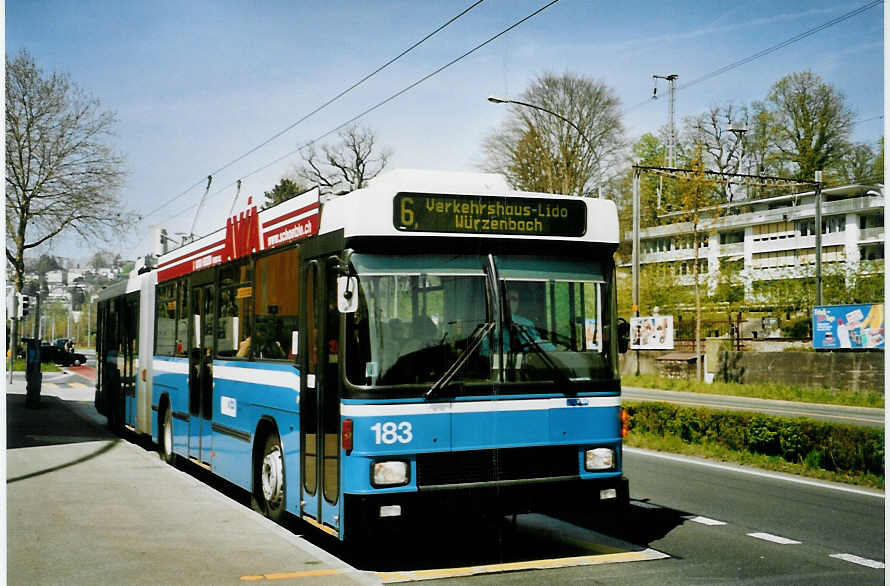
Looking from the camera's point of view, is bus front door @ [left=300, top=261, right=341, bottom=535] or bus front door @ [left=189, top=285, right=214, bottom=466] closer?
bus front door @ [left=300, top=261, right=341, bottom=535]

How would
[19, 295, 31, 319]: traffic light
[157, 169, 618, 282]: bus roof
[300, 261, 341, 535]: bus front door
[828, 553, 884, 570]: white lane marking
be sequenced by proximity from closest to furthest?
[157, 169, 618, 282]: bus roof, [300, 261, 341, 535]: bus front door, [828, 553, 884, 570]: white lane marking, [19, 295, 31, 319]: traffic light

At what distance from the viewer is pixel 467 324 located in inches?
311

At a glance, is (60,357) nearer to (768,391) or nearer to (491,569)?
(768,391)

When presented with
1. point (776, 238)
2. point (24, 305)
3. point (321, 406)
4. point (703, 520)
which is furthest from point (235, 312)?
point (776, 238)

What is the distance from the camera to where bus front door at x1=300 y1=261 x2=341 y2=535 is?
321 inches

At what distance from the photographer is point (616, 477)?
8.39 m

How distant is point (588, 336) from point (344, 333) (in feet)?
6.52

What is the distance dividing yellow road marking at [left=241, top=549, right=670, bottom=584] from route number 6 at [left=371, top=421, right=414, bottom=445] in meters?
1.02

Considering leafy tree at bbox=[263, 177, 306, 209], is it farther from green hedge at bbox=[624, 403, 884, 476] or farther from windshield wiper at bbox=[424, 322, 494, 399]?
green hedge at bbox=[624, 403, 884, 476]

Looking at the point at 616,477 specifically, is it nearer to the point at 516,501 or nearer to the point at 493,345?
the point at 516,501

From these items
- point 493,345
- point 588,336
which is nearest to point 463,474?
point 493,345

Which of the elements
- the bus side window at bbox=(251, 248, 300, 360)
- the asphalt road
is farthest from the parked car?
the bus side window at bbox=(251, 248, 300, 360)

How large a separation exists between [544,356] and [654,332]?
1353 inches

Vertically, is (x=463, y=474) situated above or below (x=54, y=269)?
below
